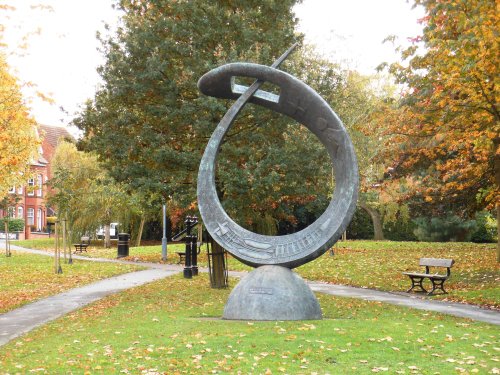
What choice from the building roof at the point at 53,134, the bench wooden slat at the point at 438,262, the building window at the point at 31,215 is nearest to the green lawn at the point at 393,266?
the bench wooden slat at the point at 438,262

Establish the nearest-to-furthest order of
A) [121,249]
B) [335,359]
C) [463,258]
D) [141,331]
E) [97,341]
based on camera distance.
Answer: [335,359]
[97,341]
[141,331]
[463,258]
[121,249]

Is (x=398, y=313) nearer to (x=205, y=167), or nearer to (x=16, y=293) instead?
(x=205, y=167)

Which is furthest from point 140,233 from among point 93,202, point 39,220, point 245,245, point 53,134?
point 53,134

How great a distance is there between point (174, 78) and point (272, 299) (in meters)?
7.92

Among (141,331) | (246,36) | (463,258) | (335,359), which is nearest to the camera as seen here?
(335,359)

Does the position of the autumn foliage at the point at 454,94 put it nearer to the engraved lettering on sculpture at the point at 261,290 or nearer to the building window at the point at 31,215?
the engraved lettering on sculpture at the point at 261,290

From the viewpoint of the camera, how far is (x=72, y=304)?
14984 mm

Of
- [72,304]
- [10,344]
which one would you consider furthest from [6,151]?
[10,344]

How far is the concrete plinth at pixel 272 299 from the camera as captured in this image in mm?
11539

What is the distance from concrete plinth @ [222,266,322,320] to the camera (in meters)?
11.5

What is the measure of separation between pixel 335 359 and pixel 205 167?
590cm

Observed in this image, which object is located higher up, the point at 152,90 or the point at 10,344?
the point at 152,90

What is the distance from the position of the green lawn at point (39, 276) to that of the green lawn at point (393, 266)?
3.66m

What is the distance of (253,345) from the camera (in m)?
8.95
